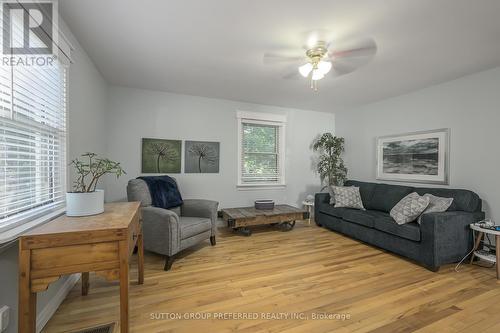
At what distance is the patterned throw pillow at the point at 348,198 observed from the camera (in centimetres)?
362

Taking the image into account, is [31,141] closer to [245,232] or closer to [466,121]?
[245,232]

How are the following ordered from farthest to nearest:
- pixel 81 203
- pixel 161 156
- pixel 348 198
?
pixel 348 198 < pixel 161 156 < pixel 81 203

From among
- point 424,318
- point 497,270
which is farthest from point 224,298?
point 497,270

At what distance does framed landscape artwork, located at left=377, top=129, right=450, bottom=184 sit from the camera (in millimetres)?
3141

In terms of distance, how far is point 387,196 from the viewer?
3.43 m

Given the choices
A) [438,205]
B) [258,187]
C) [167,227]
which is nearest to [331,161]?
[258,187]

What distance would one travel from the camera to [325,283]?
2.12 m

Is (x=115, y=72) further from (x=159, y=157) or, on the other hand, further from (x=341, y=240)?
(x=341, y=240)

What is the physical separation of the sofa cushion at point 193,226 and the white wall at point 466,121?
137 inches

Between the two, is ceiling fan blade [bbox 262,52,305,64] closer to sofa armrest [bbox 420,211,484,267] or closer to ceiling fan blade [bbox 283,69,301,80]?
ceiling fan blade [bbox 283,69,301,80]

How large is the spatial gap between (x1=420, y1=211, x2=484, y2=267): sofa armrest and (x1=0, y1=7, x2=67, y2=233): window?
3.57 meters

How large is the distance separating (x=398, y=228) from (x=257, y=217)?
189cm

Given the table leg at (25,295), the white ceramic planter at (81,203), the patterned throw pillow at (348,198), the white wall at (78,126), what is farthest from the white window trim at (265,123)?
the table leg at (25,295)

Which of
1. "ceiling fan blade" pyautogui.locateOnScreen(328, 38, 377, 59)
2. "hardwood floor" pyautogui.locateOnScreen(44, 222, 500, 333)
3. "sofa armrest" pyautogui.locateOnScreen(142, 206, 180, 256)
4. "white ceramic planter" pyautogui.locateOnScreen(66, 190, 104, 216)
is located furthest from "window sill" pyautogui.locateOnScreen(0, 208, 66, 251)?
"ceiling fan blade" pyautogui.locateOnScreen(328, 38, 377, 59)
